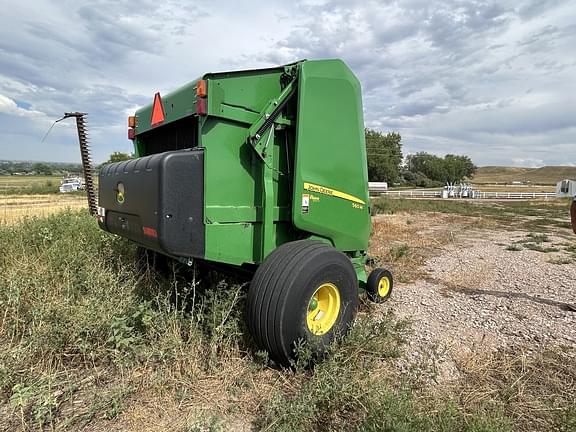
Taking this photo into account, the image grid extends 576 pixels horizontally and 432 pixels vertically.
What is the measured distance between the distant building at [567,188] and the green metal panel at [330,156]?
2.38 metres

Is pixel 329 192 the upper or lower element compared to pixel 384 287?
upper

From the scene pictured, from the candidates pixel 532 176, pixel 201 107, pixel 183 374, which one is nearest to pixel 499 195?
pixel 201 107

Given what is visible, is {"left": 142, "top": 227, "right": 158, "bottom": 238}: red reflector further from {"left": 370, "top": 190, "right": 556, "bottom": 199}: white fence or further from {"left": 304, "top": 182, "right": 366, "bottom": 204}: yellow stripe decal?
{"left": 370, "top": 190, "right": 556, "bottom": 199}: white fence

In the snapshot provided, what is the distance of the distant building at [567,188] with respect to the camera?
444cm

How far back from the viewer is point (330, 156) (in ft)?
12.7

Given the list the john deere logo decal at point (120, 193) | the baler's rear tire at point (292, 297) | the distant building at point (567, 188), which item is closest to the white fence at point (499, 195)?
the distant building at point (567, 188)

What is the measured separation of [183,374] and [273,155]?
6.62ft

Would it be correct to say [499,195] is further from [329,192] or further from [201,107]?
[201,107]

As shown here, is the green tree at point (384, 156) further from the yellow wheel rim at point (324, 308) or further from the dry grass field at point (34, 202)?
the yellow wheel rim at point (324, 308)

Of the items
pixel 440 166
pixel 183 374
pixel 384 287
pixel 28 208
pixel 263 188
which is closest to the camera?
pixel 183 374

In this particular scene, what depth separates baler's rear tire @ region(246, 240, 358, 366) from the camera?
2.99m

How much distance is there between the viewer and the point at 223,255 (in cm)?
327

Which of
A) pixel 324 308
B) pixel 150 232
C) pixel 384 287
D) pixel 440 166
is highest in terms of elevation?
pixel 440 166

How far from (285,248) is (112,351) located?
5.44 ft
